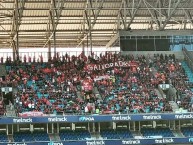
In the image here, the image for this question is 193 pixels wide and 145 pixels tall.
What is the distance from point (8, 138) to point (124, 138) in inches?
422

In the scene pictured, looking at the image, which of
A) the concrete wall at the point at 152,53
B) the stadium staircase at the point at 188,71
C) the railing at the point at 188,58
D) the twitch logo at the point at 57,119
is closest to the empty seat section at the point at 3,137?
the twitch logo at the point at 57,119

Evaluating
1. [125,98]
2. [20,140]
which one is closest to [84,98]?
[125,98]

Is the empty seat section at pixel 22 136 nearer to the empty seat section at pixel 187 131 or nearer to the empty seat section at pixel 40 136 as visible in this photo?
the empty seat section at pixel 40 136

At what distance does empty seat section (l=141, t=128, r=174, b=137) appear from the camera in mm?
55781

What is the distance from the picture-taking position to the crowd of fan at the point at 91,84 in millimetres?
55344

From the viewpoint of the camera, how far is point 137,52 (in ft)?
231

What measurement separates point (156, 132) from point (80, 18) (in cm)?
2084

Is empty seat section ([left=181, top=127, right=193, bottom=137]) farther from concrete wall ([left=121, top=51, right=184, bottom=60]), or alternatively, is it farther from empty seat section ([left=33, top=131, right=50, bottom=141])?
concrete wall ([left=121, top=51, right=184, bottom=60])

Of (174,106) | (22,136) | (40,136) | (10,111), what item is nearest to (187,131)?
(174,106)

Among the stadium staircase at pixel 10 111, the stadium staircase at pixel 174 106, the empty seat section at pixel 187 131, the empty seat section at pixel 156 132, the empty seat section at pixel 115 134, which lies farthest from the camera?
the stadium staircase at pixel 174 106

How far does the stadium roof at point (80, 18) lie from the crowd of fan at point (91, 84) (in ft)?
15.7

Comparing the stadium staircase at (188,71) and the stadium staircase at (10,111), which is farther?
the stadium staircase at (188,71)

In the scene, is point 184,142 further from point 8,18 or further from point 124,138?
point 8,18

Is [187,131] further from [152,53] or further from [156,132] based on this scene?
[152,53]
